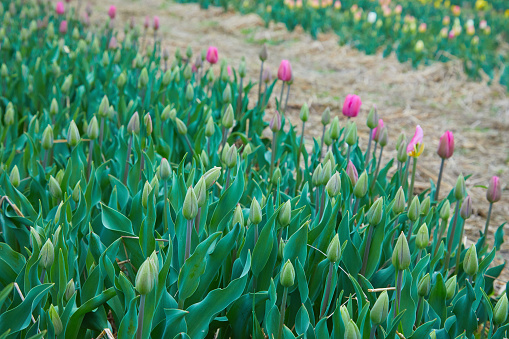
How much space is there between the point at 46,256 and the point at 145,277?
1.00 feet

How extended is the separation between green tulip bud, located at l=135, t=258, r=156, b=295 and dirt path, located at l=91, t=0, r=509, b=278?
2084 millimetres

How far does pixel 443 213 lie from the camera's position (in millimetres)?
1783

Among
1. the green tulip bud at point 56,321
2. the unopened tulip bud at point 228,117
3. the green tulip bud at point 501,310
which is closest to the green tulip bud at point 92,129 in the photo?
the unopened tulip bud at point 228,117

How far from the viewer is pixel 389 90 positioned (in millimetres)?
5590

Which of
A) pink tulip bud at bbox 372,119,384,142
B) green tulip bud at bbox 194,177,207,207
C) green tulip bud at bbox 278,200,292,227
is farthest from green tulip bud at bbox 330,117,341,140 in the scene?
green tulip bud at bbox 194,177,207,207

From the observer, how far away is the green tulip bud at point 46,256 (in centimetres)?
119

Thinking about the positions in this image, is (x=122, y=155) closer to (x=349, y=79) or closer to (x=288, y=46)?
(x=349, y=79)

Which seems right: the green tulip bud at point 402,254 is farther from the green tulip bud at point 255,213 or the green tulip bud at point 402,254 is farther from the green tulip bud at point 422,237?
the green tulip bud at point 255,213

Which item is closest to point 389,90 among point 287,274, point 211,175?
point 211,175

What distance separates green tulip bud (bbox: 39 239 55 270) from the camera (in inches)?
46.9

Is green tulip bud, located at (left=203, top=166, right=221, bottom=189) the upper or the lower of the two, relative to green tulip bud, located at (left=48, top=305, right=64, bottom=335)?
upper

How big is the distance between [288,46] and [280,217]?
6.11 m

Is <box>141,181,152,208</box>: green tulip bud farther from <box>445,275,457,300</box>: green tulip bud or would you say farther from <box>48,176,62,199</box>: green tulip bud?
<box>445,275,457,300</box>: green tulip bud

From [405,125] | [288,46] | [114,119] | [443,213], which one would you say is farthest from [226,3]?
[443,213]
